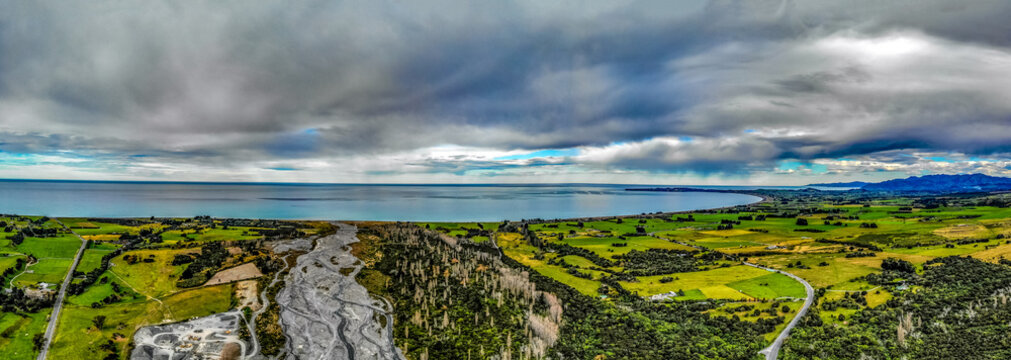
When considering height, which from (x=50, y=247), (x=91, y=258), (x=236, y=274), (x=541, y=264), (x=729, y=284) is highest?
(x=50, y=247)

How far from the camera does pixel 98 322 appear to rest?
55312mm

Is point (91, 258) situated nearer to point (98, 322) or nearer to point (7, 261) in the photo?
point (7, 261)

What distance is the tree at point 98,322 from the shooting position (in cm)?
5483

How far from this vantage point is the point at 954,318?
54.2 m

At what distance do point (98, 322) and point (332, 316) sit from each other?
2804 centimetres

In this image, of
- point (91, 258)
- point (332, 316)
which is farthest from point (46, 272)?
point (332, 316)

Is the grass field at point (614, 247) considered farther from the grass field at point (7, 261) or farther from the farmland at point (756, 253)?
the grass field at point (7, 261)

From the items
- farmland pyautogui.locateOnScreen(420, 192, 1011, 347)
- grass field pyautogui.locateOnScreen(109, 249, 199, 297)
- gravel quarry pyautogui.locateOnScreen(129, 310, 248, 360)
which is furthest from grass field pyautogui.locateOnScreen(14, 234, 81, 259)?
farmland pyautogui.locateOnScreen(420, 192, 1011, 347)

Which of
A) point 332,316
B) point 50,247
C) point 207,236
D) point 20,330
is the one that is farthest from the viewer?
point 207,236

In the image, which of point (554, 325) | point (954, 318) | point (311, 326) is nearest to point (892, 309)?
point (954, 318)

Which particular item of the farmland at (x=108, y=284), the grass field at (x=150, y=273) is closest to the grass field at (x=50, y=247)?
the farmland at (x=108, y=284)

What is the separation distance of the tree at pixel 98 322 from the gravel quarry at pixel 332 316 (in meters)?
20.8

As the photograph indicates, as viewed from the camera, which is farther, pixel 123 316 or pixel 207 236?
pixel 207 236

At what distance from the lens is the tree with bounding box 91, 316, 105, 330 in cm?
5483
